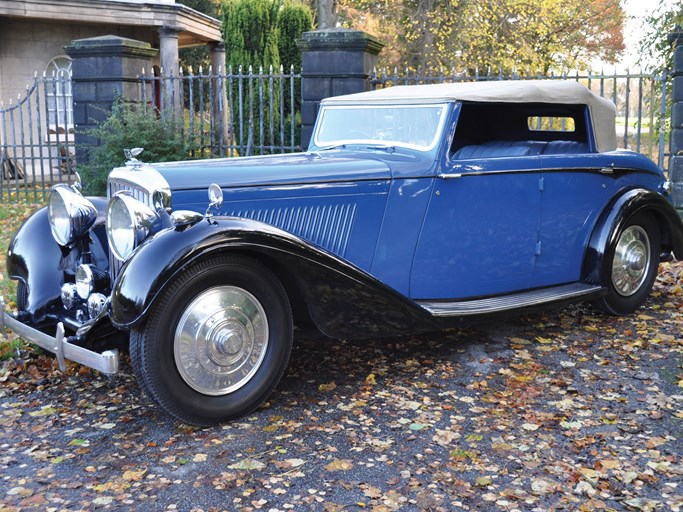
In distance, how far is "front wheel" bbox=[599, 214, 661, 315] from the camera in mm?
5793

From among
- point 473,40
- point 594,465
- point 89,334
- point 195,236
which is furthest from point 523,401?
point 473,40

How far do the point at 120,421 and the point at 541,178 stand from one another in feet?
10.3

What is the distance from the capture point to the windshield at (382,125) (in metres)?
4.89

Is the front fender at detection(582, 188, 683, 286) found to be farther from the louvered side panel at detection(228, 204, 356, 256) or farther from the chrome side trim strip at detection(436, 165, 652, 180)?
the louvered side panel at detection(228, 204, 356, 256)

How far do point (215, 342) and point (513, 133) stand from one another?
11.0 feet

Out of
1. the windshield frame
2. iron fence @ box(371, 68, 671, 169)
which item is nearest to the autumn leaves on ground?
the windshield frame

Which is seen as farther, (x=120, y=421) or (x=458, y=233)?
(x=458, y=233)

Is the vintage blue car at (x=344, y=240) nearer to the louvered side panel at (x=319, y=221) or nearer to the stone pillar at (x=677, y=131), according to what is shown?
the louvered side panel at (x=319, y=221)

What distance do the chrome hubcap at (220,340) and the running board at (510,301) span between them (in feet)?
3.74

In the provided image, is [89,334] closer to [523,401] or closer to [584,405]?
[523,401]

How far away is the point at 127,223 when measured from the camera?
158 inches

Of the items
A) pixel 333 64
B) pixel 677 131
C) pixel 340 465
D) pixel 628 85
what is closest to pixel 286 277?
pixel 340 465

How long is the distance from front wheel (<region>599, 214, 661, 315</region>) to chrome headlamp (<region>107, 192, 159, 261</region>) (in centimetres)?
344

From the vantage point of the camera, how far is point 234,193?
4.22 meters
